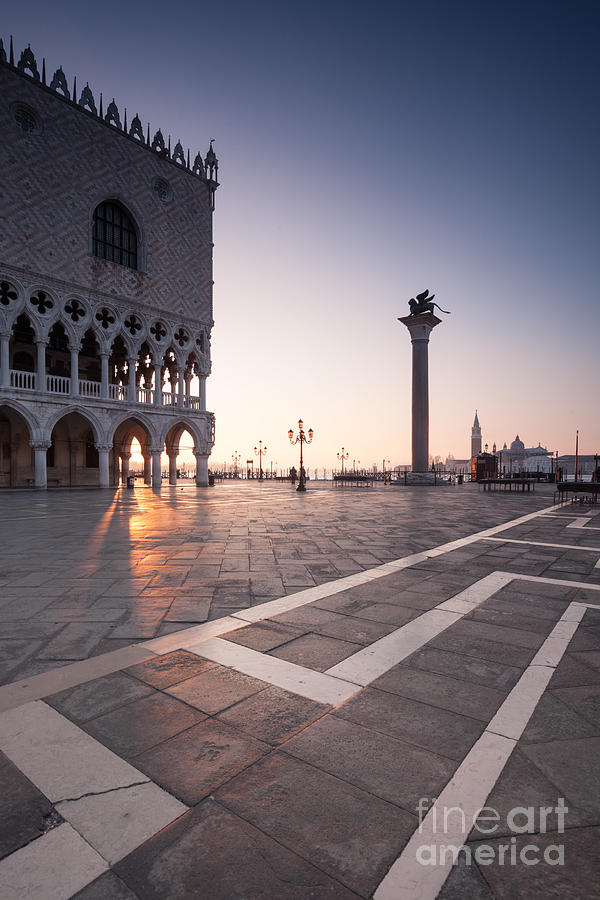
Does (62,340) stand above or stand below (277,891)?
above

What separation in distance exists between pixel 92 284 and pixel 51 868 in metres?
28.8

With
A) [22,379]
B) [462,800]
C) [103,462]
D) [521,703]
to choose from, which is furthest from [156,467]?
[462,800]

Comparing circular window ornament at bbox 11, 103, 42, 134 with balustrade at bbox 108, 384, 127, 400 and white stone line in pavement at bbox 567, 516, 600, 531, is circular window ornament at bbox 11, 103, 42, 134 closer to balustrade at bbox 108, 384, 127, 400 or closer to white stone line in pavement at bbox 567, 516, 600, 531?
balustrade at bbox 108, 384, 127, 400

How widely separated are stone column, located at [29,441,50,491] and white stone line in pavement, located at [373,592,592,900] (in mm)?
25395

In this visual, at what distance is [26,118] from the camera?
23438 mm

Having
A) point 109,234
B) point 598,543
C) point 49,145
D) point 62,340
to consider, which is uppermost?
point 49,145

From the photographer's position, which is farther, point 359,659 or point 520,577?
point 520,577

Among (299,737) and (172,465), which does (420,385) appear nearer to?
(172,465)

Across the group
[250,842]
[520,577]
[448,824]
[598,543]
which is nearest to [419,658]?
[448,824]

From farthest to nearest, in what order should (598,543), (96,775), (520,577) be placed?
1. (598,543)
2. (520,577)
3. (96,775)

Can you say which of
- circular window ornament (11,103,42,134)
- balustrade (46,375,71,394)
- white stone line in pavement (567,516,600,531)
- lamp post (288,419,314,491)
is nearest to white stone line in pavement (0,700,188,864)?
white stone line in pavement (567,516,600,531)

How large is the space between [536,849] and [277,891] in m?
0.88

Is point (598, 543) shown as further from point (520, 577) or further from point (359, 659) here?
point (359, 659)

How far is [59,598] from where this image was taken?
411cm
